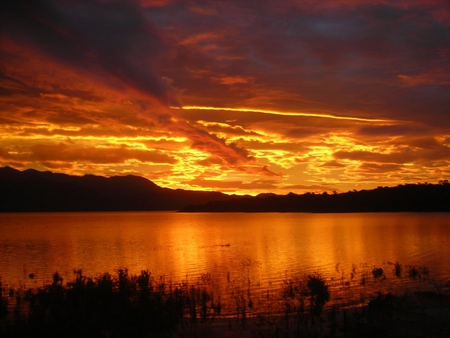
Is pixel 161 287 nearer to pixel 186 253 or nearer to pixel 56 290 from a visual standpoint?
pixel 56 290

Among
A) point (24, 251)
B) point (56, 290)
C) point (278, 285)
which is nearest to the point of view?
point (56, 290)

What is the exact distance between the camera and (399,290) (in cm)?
2477

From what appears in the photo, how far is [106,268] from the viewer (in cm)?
3788

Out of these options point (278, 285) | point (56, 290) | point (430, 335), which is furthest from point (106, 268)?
point (430, 335)

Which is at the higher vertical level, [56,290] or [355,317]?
[56,290]

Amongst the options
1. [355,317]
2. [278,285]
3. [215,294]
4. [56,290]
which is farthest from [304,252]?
[56,290]

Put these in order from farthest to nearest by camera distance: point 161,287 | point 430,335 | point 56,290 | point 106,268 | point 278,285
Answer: point 106,268, point 278,285, point 161,287, point 56,290, point 430,335

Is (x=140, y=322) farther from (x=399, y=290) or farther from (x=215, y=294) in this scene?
(x=399, y=290)

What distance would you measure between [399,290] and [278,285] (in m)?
7.44

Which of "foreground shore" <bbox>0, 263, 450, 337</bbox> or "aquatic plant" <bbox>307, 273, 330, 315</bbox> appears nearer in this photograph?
"foreground shore" <bbox>0, 263, 450, 337</bbox>

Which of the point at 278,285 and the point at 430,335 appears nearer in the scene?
the point at 430,335

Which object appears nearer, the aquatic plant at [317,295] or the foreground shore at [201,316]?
the foreground shore at [201,316]

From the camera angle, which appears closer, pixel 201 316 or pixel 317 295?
pixel 201 316

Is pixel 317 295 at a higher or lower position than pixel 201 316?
higher
